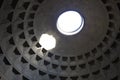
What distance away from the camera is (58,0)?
966 inches

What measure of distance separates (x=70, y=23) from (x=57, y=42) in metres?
2.93

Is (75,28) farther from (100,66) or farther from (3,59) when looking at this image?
(3,59)

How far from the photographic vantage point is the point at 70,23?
2925 centimetres

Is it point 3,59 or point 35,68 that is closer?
point 3,59

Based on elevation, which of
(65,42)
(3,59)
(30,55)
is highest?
(65,42)

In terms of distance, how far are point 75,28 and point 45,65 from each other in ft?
13.7

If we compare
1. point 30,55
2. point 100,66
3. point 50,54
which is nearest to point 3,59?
point 30,55

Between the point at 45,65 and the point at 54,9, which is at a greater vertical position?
the point at 54,9

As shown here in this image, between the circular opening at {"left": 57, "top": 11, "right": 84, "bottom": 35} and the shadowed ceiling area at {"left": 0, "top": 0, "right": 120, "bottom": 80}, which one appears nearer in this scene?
the shadowed ceiling area at {"left": 0, "top": 0, "right": 120, "bottom": 80}

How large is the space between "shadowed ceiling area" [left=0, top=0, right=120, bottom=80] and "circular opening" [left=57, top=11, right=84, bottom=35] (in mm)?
486

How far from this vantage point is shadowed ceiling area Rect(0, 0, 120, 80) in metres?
24.4

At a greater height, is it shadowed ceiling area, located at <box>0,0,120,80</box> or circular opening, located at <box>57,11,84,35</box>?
circular opening, located at <box>57,11,84,35</box>

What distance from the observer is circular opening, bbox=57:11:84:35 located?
2709 centimetres

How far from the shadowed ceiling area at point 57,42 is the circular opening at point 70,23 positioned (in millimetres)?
486
